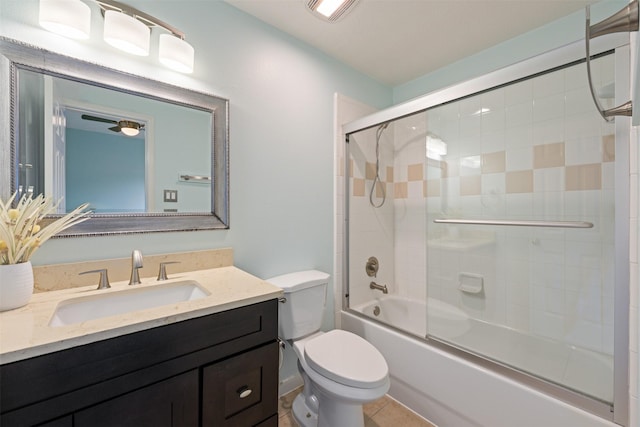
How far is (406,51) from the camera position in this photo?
195cm

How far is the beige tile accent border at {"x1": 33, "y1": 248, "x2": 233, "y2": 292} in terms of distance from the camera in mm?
1014

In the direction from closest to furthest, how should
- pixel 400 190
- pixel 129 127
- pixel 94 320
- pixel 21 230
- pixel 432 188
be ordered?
pixel 94 320
pixel 21 230
pixel 129 127
pixel 432 188
pixel 400 190

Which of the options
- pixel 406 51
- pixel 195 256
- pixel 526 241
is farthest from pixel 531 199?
pixel 195 256

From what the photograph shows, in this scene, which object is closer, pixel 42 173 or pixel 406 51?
pixel 42 173

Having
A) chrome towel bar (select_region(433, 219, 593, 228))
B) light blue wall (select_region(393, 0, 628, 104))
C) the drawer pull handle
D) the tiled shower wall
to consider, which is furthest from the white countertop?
light blue wall (select_region(393, 0, 628, 104))

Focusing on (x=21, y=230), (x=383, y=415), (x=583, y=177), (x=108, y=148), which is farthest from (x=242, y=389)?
(x=583, y=177)

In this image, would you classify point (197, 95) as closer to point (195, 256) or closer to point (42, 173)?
point (42, 173)

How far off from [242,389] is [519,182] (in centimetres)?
205

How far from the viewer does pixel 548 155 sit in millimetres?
1679

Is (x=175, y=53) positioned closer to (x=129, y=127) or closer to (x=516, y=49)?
(x=129, y=127)

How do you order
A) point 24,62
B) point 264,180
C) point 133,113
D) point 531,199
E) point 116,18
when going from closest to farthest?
point 24,62
point 116,18
point 133,113
point 264,180
point 531,199

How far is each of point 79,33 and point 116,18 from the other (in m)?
0.15

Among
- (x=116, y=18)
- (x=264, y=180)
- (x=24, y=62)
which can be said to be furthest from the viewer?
(x=264, y=180)

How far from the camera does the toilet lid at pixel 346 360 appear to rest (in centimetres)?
114
